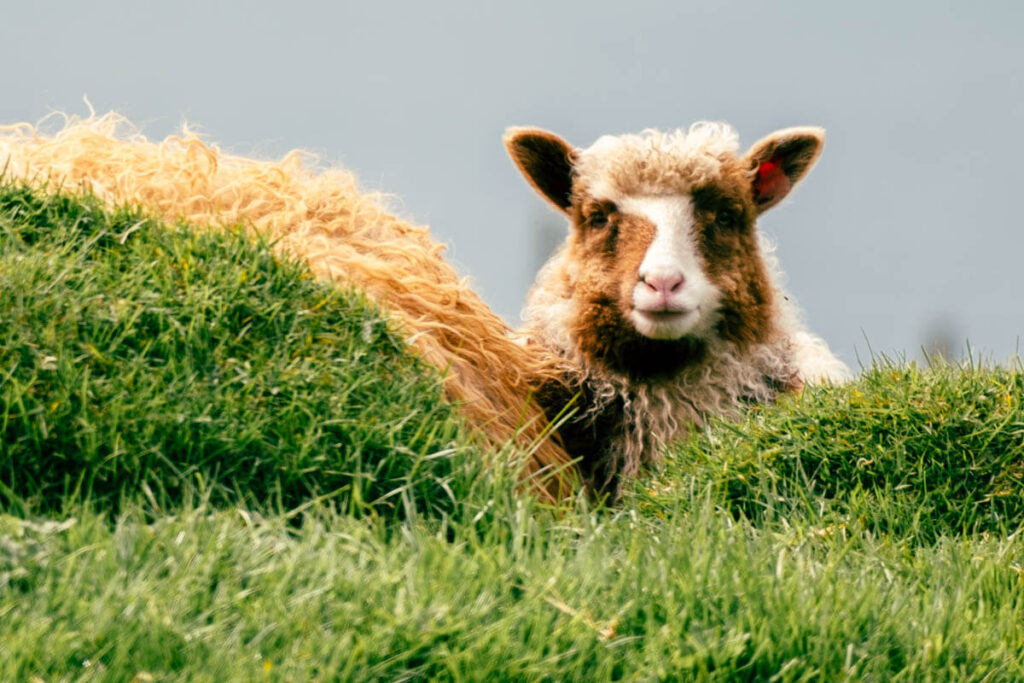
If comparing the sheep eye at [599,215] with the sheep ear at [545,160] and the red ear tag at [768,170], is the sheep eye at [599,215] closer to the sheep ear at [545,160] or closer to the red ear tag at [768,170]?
the sheep ear at [545,160]

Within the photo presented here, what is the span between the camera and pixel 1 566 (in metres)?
3.87

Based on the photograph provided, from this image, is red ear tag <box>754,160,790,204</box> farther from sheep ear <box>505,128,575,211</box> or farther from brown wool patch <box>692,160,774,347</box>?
sheep ear <box>505,128,575,211</box>

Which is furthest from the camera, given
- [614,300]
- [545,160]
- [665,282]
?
[545,160]

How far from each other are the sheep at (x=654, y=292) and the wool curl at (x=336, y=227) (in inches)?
11.2

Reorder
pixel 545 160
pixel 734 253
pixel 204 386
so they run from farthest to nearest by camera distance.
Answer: pixel 545 160
pixel 734 253
pixel 204 386

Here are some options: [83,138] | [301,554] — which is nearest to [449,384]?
[301,554]

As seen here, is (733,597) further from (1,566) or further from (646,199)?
(646,199)

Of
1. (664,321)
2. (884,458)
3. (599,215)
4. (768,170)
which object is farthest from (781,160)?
(884,458)

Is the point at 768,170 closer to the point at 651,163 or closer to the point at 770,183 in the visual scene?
the point at 770,183

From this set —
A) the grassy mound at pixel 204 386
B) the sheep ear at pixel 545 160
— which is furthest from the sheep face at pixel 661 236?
the grassy mound at pixel 204 386

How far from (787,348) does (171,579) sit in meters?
4.62

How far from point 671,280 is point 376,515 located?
2.68 meters

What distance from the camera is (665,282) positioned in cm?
672

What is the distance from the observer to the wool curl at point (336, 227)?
20.8ft
